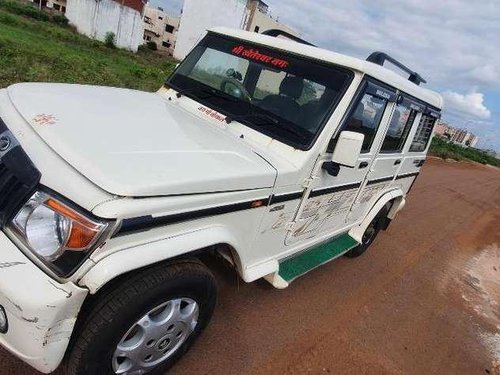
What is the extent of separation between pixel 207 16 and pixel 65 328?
142 ft

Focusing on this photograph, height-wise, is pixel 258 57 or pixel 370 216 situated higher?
pixel 258 57

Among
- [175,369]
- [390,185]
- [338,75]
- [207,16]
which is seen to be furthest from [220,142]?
[207,16]

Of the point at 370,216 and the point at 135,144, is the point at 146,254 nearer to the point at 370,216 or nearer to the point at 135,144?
the point at 135,144

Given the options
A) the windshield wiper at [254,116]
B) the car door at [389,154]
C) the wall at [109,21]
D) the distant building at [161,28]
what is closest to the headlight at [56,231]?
the windshield wiper at [254,116]

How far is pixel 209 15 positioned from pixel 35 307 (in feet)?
141

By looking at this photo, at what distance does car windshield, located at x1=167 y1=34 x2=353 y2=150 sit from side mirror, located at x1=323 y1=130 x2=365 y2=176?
0.20m

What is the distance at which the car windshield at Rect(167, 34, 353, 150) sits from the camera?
10.3 feet

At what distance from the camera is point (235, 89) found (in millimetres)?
3469

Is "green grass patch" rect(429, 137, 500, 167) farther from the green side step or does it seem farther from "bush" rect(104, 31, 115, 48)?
"bush" rect(104, 31, 115, 48)

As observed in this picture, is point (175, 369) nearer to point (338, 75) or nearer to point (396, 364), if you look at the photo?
point (396, 364)

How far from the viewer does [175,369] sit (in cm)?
284

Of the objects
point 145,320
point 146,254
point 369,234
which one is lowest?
point 369,234

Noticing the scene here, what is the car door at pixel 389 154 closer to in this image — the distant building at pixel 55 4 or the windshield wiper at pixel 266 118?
the windshield wiper at pixel 266 118

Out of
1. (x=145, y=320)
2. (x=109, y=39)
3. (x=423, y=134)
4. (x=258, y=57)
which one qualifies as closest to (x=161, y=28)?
(x=109, y=39)
